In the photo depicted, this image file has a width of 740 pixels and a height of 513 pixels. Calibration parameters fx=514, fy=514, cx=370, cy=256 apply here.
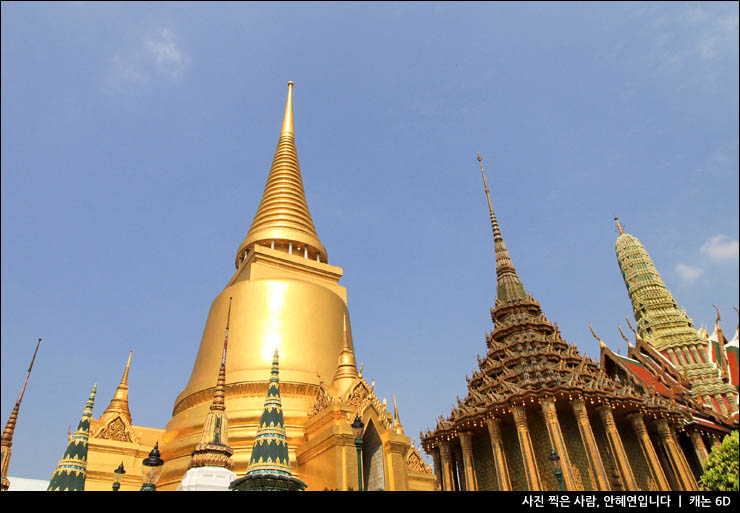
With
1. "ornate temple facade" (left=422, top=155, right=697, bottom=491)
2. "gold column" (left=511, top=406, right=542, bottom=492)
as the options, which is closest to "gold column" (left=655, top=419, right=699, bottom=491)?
"ornate temple facade" (left=422, top=155, right=697, bottom=491)

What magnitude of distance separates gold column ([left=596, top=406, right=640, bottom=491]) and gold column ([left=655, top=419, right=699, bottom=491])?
93.5 inches

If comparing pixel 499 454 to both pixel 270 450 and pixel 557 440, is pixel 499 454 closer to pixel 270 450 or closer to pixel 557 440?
pixel 557 440

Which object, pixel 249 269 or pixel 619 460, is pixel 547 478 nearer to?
pixel 619 460

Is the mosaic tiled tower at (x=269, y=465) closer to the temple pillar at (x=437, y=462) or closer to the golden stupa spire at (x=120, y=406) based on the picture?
the golden stupa spire at (x=120, y=406)

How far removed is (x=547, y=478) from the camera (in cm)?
2022

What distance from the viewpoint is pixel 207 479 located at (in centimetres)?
863

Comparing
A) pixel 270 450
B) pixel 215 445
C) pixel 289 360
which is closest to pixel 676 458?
pixel 289 360

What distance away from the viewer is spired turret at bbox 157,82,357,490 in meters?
14.8

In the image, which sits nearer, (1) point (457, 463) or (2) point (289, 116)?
(1) point (457, 463)

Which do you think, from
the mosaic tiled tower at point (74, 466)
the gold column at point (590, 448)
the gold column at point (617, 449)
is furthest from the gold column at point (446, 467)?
the mosaic tiled tower at point (74, 466)

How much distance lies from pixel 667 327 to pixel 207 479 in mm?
33217

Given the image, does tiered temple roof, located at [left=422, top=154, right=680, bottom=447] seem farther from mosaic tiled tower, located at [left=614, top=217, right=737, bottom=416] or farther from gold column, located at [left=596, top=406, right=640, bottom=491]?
mosaic tiled tower, located at [left=614, top=217, right=737, bottom=416]

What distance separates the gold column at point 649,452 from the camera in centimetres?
1978
